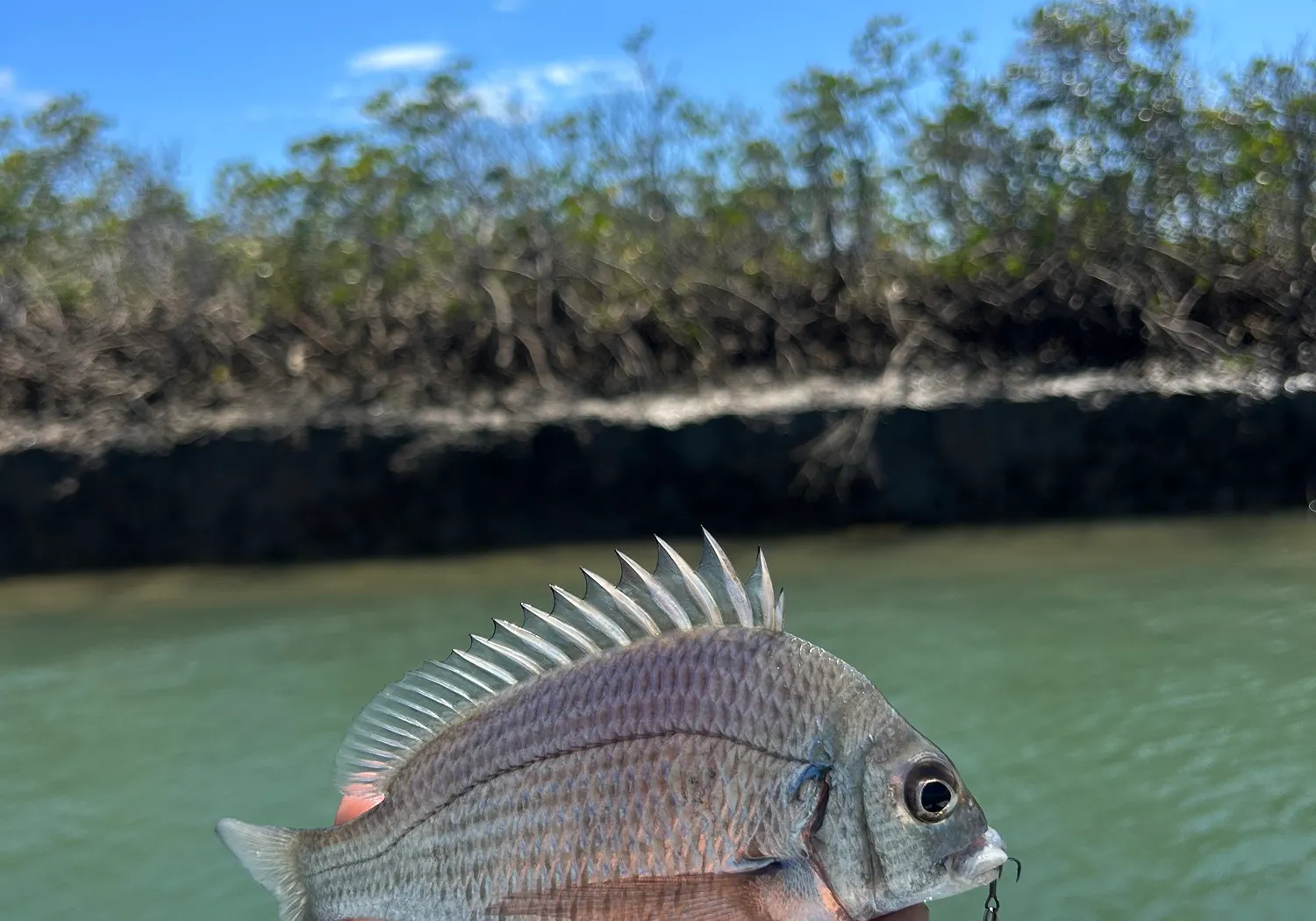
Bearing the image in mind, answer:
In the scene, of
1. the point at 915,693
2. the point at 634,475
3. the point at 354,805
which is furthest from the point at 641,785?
the point at 634,475

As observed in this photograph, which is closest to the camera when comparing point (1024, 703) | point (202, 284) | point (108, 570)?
point (1024, 703)

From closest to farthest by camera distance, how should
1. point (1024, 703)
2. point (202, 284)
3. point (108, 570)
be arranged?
point (1024, 703), point (108, 570), point (202, 284)

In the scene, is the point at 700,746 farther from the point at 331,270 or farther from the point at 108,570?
the point at 331,270

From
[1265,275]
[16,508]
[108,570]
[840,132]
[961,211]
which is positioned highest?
[840,132]

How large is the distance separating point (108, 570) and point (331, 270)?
3.17 meters

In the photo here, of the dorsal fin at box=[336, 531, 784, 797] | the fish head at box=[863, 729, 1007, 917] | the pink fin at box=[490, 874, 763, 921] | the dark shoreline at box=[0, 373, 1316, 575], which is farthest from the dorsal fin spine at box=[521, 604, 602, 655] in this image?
the dark shoreline at box=[0, 373, 1316, 575]

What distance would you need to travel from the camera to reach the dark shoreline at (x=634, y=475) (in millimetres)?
7277

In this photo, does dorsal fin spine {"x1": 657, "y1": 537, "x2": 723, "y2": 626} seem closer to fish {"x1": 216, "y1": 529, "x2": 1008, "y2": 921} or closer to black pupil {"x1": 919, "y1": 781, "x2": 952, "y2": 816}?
fish {"x1": 216, "y1": 529, "x2": 1008, "y2": 921}

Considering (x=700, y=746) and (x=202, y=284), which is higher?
(x=202, y=284)

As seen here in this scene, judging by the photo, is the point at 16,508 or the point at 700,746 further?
the point at 16,508

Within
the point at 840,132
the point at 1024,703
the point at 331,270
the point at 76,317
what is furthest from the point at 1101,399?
the point at 76,317

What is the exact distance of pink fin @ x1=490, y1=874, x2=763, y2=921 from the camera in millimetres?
1157

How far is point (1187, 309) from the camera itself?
8492 mm

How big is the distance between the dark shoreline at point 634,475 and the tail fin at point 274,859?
5.82 m
